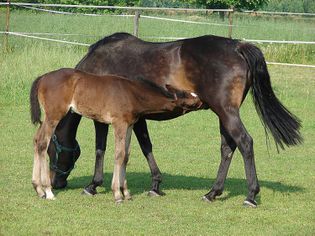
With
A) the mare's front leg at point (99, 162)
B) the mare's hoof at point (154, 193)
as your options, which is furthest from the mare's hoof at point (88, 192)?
the mare's hoof at point (154, 193)

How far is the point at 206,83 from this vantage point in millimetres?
8602

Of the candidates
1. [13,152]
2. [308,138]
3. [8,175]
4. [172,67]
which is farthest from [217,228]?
[308,138]

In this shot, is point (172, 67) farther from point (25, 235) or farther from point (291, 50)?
point (291, 50)

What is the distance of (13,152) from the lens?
37.4 feet

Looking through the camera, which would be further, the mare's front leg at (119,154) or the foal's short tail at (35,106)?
the foal's short tail at (35,106)

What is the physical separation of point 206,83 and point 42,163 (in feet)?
6.77

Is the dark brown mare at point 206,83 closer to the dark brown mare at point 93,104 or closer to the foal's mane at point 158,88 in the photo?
the foal's mane at point 158,88

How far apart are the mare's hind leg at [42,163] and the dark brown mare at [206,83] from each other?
599 millimetres

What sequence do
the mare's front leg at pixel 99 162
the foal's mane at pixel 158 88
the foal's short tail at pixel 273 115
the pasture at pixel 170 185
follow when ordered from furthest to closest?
1. the mare's front leg at pixel 99 162
2. the foal's short tail at pixel 273 115
3. the foal's mane at pixel 158 88
4. the pasture at pixel 170 185

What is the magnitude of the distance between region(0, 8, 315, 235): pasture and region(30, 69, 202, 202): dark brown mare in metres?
0.39

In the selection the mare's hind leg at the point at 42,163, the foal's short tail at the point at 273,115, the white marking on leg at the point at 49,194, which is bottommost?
the white marking on leg at the point at 49,194

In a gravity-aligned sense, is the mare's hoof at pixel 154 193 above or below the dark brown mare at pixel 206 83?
below

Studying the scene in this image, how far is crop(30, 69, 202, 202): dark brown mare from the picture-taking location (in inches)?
329

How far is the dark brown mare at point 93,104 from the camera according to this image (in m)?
8.35
